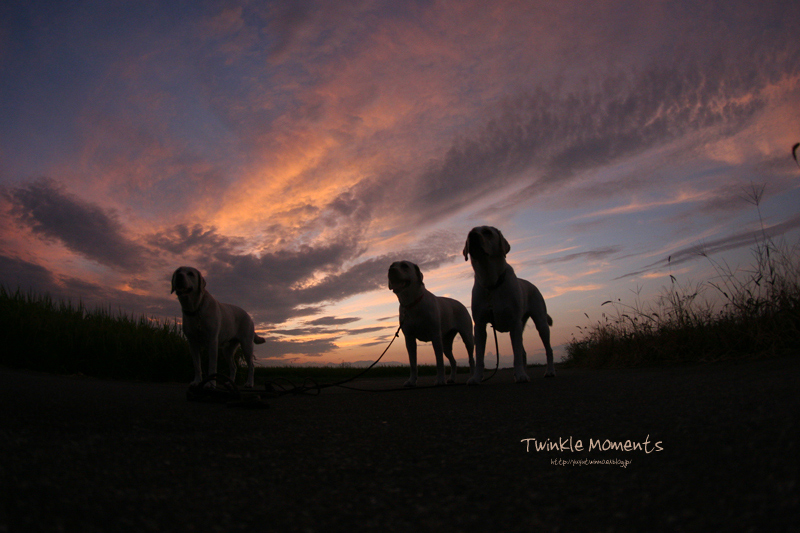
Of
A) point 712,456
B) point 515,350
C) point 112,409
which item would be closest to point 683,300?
point 515,350

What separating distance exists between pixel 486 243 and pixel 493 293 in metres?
0.81

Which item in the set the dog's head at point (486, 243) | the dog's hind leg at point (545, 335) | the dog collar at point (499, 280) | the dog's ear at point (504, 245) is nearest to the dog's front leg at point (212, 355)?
the dog's head at point (486, 243)

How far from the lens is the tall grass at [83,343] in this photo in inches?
281

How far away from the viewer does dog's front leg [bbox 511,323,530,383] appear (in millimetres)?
5715

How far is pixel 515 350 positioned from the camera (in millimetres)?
5996

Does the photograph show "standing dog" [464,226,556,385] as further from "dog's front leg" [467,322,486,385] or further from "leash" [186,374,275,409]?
"leash" [186,374,275,409]

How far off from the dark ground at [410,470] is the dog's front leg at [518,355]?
8.83 feet

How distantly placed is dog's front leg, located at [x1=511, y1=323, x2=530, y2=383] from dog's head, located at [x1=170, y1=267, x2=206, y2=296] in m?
5.05

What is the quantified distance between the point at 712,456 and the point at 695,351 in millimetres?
6271

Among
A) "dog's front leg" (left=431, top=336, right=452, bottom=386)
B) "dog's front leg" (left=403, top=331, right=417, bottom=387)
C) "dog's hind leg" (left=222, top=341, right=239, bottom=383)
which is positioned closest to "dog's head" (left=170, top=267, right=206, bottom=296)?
"dog's hind leg" (left=222, top=341, right=239, bottom=383)

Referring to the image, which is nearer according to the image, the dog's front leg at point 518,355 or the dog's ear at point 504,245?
the dog's front leg at point 518,355

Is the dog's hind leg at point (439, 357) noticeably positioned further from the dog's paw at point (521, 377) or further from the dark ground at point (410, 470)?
the dark ground at point (410, 470)

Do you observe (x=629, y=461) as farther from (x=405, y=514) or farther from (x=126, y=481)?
(x=126, y=481)

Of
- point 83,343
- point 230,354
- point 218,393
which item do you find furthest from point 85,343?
point 218,393
